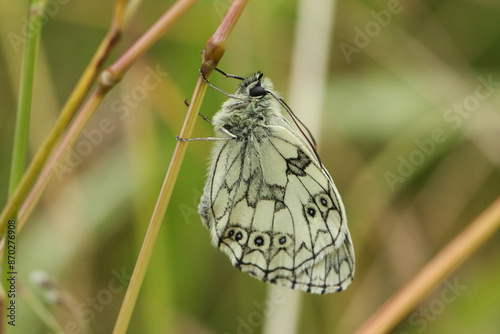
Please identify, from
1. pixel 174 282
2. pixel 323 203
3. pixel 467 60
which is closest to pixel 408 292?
pixel 323 203

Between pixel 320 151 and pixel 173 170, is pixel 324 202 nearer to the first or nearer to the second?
pixel 173 170

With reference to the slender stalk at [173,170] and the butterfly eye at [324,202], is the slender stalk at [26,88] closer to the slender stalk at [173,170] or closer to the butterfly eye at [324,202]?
the slender stalk at [173,170]

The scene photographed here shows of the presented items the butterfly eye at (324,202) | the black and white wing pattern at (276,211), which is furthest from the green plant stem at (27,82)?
the butterfly eye at (324,202)

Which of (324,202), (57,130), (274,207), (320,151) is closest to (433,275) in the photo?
(324,202)

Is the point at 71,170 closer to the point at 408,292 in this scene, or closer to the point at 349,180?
the point at 349,180

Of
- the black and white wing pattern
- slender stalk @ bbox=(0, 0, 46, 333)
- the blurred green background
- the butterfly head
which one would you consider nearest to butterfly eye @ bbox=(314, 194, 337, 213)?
the black and white wing pattern

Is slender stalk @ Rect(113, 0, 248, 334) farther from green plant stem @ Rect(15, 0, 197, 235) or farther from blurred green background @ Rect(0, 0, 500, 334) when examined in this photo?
blurred green background @ Rect(0, 0, 500, 334)

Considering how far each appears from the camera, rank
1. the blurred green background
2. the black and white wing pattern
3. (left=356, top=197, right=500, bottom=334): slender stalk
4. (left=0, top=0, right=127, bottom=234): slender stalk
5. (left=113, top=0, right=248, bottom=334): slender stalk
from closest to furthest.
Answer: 1. (left=0, top=0, right=127, bottom=234): slender stalk
2. (left=113, top=0, right=248, bottom=334): slender stalk
3. (left=356, top=197, right=500, bottom=334): slender stalk
4. the black and white wing pattern
5. the blurred green background
